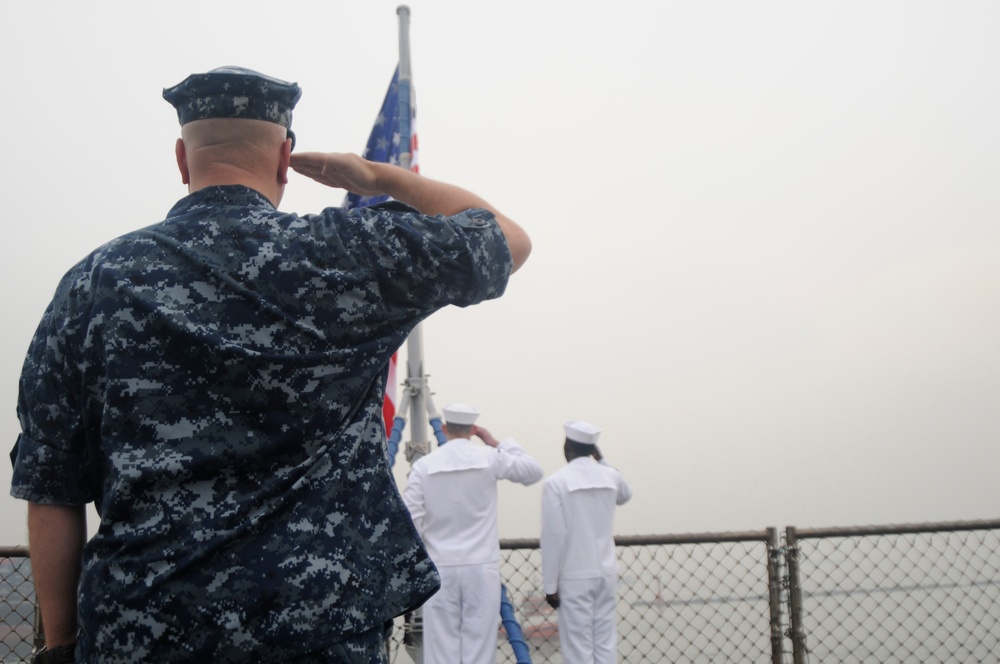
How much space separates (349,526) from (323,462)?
10 centimetres

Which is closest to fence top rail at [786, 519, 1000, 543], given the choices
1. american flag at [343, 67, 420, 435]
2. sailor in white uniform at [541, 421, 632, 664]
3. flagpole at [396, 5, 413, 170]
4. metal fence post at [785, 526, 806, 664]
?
metal fence post at [785, 526, 806, 664]

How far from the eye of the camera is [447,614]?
612 centimetres

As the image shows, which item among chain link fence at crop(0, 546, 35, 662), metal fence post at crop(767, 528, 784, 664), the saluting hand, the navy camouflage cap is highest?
the navy camouflage cap

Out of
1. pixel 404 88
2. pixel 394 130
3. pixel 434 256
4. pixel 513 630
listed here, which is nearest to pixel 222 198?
pixel 434 256

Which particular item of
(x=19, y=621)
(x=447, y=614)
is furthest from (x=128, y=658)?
(x=447, y=614)

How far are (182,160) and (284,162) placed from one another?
0.54 feet

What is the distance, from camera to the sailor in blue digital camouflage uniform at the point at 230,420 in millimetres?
1188

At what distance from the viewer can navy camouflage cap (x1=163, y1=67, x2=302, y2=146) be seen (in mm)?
1402

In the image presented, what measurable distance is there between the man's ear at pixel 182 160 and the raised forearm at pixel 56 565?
0.55m

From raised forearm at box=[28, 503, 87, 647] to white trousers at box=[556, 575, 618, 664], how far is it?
16.8 ft

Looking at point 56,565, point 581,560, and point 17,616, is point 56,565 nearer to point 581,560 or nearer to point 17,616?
point 17,616

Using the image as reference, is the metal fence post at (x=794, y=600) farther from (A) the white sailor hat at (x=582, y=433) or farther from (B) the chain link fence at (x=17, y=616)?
(B) the chain link fence at (x=17, y=616)

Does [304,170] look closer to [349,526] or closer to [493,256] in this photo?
[493,256]

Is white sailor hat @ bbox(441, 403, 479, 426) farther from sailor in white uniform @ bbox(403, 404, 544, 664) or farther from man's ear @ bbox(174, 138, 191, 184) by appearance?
man's ear @ bbox(174, 138, 191, 184)
